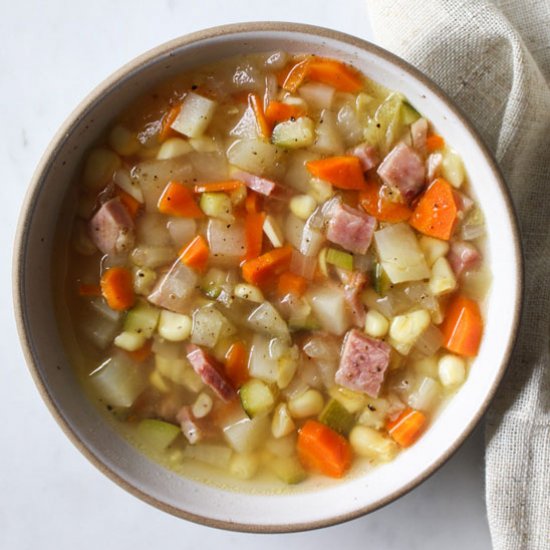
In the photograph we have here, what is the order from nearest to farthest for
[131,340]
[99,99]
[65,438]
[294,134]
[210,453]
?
[99,99] < [294,134] < [131,340] < [210,453] < [65,438]

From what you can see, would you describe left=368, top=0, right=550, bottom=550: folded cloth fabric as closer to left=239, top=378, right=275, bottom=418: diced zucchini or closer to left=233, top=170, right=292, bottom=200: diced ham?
left=233, top=170, right=292, bottom=200: diced ham

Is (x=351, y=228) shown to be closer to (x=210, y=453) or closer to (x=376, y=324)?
(x=376, y=324)

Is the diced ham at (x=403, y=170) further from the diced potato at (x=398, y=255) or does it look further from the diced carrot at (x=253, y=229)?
the diced carrot at (x=253, y=229)

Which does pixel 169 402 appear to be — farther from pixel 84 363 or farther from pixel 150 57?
pixel 150 57

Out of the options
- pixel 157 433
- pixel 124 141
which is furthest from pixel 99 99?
pixel 157 433

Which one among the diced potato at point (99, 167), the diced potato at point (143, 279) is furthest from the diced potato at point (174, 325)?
the diced potato at point (99, 167)

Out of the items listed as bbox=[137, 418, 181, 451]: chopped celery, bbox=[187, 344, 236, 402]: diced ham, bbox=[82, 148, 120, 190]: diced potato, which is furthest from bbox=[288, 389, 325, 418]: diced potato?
bbox=[82, 148, 120, 190]: diced potato

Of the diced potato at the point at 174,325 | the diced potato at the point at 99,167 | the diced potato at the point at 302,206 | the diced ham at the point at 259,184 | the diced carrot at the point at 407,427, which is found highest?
the diced potato at the point at 99,167
